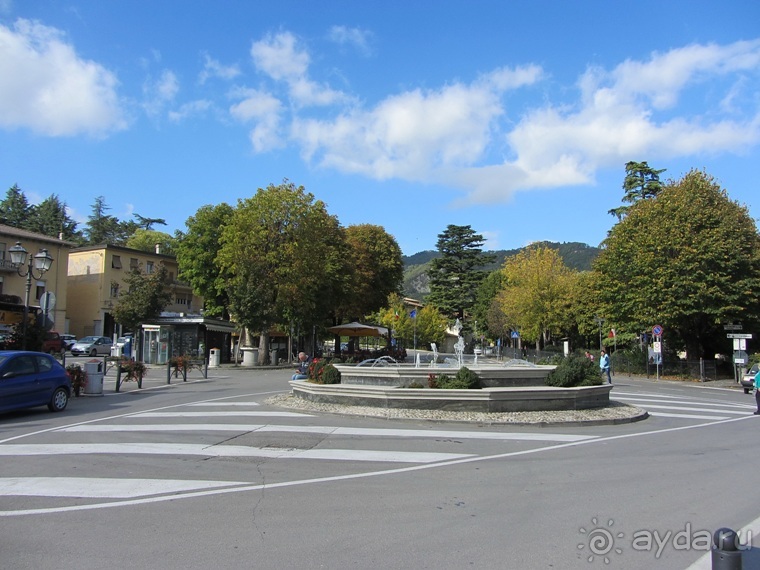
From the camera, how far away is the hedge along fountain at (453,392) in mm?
13719

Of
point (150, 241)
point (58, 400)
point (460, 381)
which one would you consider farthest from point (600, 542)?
point (150, 241)

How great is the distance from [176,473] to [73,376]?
1201 cm

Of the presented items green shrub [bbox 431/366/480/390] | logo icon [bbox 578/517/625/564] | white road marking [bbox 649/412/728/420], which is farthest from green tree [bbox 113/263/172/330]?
logo icon [bbox 578/517/625/564]

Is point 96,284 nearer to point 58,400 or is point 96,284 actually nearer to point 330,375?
point 58,400

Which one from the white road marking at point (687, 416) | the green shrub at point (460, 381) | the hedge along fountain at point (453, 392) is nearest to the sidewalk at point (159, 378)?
the hedge along fountain at point (453, 392)

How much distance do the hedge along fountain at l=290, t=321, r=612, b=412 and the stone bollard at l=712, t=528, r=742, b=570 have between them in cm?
1013

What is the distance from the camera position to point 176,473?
8.04 meters

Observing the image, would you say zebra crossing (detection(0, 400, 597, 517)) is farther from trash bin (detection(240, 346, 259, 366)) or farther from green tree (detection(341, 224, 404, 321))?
green tree (detection(341, 224, 404, 321))

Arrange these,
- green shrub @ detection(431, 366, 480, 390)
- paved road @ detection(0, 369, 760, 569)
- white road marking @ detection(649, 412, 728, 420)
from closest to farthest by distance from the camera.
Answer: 1. paved road @ detection(0, 369, 760, 569)
2. green shrub @ detection(431, 366, 480, 390)
3. white road marking @ detection(649, 412, 728, 420)

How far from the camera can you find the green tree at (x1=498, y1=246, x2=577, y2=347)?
5644 centimetres

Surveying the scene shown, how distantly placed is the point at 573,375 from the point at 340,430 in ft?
22.1

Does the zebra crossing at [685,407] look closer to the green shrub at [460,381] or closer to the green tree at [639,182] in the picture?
the green shrub at [460,381]

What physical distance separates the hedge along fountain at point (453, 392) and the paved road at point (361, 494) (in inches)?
44.6

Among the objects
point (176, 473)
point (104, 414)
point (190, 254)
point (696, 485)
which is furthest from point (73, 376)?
point (190, 254)
